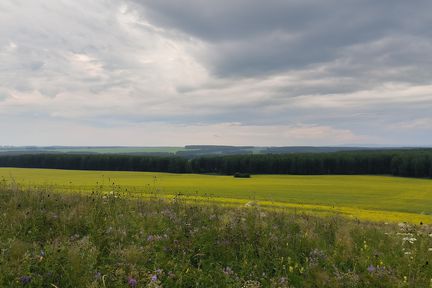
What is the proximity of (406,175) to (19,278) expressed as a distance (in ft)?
382

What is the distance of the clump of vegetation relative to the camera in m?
6.02

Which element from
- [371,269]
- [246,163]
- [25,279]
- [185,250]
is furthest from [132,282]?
[246,163]

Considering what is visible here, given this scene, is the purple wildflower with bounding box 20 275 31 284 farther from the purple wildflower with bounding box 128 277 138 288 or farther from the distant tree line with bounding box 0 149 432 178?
the distant tree line with bounding box 0 149 432 178

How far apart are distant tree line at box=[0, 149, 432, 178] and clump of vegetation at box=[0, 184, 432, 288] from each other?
111m

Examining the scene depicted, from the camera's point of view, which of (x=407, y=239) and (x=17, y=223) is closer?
(x=17, y=223)

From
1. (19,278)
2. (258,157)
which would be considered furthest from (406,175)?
(19,278)

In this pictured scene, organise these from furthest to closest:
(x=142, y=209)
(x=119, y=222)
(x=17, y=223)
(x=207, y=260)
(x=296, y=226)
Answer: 1. (x=142, y=209)
2. (x=296, y=226)
3. (x=119, y=222)
4. (x=17, y=223)
5. (x=207, y=260)

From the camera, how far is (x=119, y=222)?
845 cm

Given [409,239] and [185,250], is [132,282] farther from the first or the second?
[409,239]

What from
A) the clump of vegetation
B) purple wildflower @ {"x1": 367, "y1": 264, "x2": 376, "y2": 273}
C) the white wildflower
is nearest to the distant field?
the clump of vegetation

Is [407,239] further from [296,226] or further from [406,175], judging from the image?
[406,175]

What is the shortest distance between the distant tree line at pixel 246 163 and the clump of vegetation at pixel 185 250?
364ft

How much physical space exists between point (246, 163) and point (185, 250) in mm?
115778

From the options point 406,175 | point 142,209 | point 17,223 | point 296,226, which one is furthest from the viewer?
point 406,175
